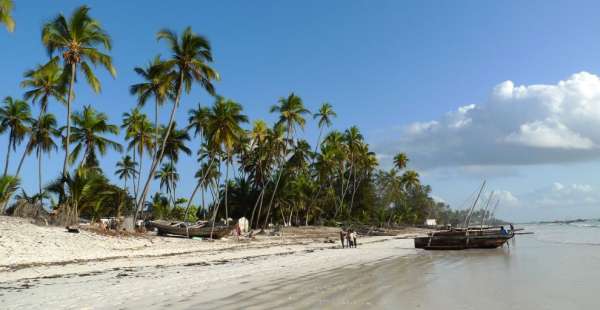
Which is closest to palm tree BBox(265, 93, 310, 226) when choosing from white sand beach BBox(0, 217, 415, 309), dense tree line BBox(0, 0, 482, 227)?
dense tree line BBox(0, 0, 482, 227)

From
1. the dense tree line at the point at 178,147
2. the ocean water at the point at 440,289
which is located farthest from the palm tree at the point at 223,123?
the ocean water at the point at 440,289

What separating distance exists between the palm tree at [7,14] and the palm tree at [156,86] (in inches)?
548

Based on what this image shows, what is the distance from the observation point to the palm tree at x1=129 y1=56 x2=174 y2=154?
31844 mm

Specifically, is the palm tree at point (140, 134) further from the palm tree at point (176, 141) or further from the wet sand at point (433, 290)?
the wet sand at point (433, 290)

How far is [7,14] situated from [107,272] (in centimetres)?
1154

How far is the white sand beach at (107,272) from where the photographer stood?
370 inches

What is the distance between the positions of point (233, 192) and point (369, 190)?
3037 centimetres

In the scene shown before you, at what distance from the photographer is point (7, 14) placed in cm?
1728

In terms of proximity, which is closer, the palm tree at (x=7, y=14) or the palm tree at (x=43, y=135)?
the palm tree at (x=7, y=14)

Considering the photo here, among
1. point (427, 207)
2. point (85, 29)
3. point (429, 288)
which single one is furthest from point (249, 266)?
point (427, 207)

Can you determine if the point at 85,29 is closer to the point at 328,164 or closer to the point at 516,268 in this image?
the point at 516,268

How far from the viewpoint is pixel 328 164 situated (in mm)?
63250

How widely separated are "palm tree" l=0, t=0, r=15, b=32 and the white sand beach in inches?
339

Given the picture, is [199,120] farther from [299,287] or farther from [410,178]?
[410,178]
